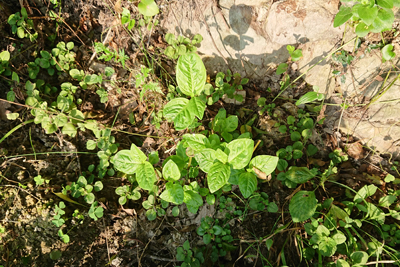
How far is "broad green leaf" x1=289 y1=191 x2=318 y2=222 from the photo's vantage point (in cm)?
191

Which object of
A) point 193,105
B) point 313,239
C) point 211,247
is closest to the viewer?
point 193,105

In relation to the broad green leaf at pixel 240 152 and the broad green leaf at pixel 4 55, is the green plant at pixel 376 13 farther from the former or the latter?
the broad green leaf at pixel 4 55

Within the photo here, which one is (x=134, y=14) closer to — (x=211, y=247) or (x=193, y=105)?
(x=193, y=105)

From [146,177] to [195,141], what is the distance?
1.53ft

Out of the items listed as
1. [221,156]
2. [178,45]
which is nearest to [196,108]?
[221,156]

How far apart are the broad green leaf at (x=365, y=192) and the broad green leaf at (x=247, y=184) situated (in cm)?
109

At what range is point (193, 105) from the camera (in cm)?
163

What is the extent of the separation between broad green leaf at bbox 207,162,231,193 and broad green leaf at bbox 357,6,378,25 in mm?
→ 1416

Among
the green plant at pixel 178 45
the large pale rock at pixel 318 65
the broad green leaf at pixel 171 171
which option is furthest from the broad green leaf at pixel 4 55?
the large pale rock at pixel 318 65

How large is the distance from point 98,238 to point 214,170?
1.27 meters

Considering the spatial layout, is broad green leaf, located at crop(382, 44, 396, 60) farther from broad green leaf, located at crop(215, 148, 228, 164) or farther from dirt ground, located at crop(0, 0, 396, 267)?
broad green leaf, located at crop(215, 148, 228, 164)

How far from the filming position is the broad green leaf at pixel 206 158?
5.64 ft

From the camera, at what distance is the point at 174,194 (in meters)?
1.75

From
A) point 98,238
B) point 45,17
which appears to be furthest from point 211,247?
point 45,17
